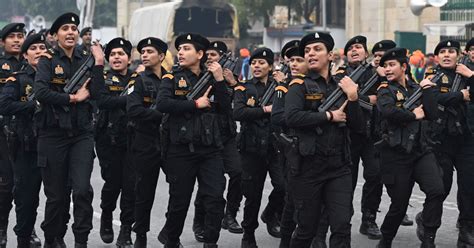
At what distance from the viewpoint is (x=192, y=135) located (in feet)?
31.0

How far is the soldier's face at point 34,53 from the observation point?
10336mm

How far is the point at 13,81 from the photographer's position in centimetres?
1021

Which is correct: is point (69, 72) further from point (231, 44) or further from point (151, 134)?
point (231, 44)

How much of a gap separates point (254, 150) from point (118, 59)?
171 cm

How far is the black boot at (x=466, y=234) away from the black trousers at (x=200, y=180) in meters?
2.52

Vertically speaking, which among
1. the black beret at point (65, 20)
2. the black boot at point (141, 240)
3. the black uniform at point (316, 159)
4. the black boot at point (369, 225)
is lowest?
the black boot at point (369, 225)

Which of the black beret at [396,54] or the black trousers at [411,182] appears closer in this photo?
the black trousers at [411,182]

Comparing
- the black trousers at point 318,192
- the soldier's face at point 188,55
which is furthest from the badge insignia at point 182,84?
the black trousers at point 318,192

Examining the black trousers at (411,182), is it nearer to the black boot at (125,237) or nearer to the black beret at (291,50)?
the black beret at (291,50)

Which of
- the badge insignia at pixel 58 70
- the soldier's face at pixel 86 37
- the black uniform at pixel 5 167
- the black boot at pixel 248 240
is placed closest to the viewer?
the badge insignia at pixel 58 70

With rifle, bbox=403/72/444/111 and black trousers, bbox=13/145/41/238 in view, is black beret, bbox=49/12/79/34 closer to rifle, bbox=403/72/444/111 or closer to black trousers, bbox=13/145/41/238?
black trousers, bbox=13/145/41/238

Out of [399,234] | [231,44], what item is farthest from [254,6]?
[399,234]

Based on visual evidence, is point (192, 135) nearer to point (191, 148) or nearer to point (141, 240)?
point (191, 148)

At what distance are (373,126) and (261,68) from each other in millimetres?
1289
